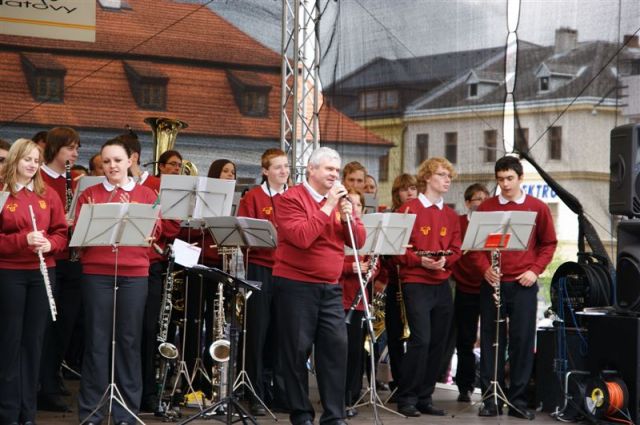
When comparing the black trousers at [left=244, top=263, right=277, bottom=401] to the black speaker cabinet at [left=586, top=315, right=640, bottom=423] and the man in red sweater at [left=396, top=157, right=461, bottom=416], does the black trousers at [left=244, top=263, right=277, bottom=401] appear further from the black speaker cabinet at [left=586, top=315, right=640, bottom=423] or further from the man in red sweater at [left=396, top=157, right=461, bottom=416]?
the black speaker cabinet at [left=586, top=315, right=640, bottom=423]

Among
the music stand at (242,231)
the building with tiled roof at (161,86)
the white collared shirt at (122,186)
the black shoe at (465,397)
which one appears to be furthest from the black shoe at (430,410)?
the building with tiled roof at (161,86)

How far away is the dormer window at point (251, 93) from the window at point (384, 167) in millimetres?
1532

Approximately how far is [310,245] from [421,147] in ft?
13.6

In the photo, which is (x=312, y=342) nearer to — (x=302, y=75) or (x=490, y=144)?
(x=490, y=144)

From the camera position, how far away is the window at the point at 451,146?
9.62 metres

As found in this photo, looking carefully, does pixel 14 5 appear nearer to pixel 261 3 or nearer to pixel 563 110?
pixel 261 3

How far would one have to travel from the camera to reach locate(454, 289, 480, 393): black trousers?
28.7 ft

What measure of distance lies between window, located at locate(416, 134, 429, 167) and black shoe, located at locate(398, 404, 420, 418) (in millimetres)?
2981

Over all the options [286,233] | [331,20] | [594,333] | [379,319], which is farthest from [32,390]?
[331,20]

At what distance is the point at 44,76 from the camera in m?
10.3

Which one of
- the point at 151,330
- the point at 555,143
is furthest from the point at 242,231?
the point at 555,143

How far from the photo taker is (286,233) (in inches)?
241

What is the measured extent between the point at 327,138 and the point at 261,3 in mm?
1623

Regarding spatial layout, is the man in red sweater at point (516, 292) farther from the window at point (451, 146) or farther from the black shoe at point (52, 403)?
the black shoe at point (52, 403)
